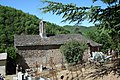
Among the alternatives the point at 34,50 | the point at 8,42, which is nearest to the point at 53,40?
the point at 34,50

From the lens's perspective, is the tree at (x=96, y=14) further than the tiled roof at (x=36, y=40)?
No

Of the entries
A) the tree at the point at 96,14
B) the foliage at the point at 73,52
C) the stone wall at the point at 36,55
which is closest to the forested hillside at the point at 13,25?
the stone wall at the point at 36,55

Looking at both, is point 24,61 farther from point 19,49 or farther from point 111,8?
point 111,8

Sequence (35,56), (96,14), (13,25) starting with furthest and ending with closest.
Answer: (13,25), (35,56), (96,14)

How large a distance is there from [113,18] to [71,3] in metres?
2.07

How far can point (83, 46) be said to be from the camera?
31094 mm

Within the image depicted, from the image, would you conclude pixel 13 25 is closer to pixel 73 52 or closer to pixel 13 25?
pixel 13 25

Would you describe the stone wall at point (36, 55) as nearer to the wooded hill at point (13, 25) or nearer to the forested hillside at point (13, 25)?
the wooded hill at point (13, 25)

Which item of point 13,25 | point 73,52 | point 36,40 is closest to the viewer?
point 73,52

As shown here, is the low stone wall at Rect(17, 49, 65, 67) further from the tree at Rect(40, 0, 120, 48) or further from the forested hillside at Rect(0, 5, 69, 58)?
the tree at Rect(40, 0, 120, 48)

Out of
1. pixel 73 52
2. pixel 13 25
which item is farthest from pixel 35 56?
pixel 13 25

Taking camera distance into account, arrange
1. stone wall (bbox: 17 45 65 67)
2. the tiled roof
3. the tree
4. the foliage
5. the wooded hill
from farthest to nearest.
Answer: the wooded hill, the tiled roof, stone wall (bbox: 17 45 65 67), the foliage, the tree

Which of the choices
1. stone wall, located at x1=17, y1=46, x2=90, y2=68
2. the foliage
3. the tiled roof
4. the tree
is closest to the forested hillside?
the tiled roof

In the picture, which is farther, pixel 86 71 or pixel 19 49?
pixel 19 49
